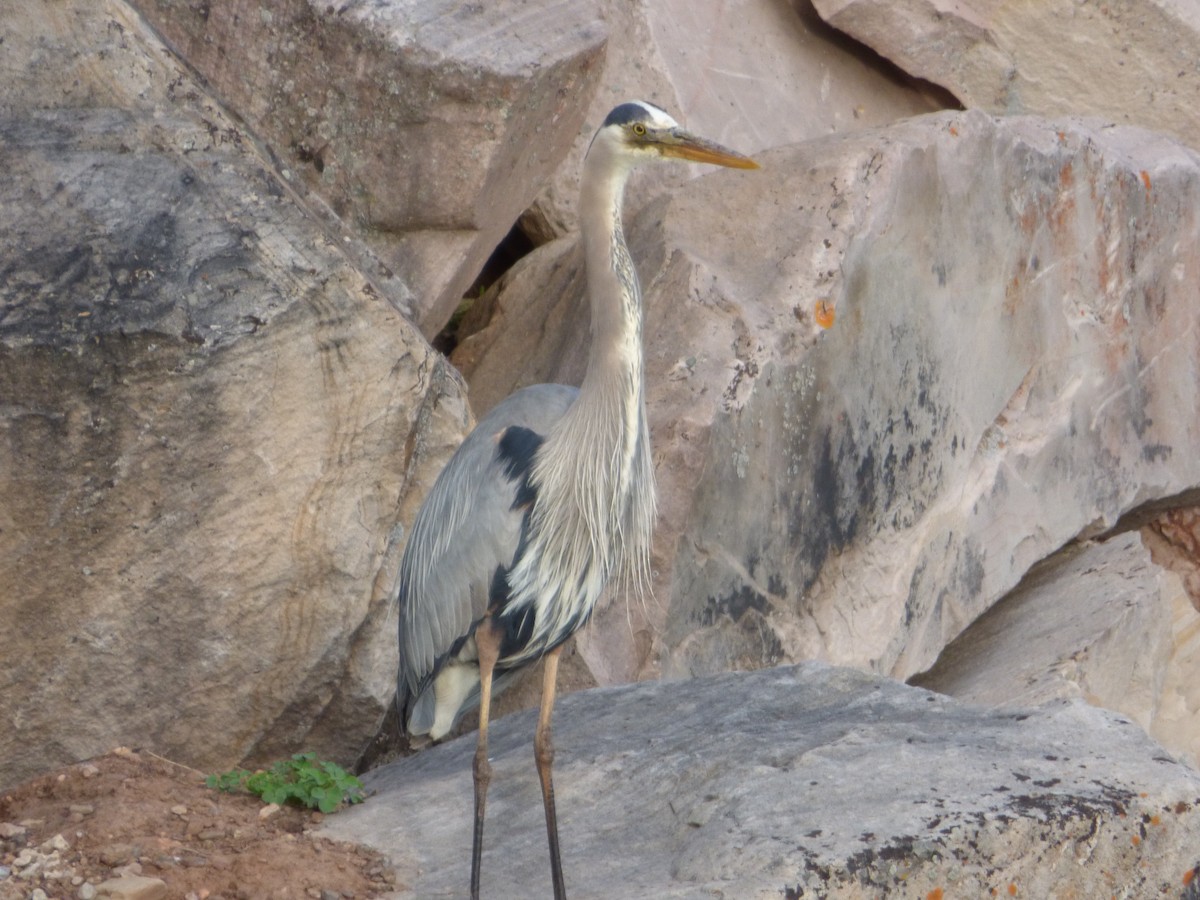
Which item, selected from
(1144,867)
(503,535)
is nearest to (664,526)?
Result: (503,535)

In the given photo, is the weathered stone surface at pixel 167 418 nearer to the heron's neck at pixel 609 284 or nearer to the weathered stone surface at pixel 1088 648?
the heron's neck at pixel 609 284

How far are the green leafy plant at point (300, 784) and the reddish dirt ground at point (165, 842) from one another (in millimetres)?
31

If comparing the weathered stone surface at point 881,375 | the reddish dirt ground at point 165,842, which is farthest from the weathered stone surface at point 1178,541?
the reddish dirt ground at point 165,842

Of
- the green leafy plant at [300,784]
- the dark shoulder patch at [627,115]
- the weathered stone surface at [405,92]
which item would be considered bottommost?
the green leafy plant at [300,784]

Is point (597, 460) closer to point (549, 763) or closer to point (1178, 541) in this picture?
point (549, 763)

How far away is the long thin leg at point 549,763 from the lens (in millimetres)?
2928

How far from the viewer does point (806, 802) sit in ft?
9.62

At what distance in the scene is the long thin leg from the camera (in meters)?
2.93

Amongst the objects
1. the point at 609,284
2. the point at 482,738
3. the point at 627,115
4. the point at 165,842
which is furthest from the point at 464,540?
the point at 627,115

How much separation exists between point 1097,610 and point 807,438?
56.6 inches

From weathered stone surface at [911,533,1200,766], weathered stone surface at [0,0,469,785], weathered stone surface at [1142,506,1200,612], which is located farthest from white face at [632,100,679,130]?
weathered stone surface at [1142,506,1200,612]

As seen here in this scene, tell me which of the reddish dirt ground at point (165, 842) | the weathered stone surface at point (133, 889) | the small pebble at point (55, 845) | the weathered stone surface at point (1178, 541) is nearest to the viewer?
the weathered stone surface at point (133, 889)

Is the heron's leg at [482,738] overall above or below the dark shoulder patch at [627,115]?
below

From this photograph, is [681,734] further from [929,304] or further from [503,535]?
[929,304]
